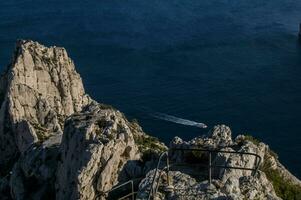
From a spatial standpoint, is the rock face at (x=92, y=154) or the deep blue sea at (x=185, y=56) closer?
the rock face at (x=92, y=154)

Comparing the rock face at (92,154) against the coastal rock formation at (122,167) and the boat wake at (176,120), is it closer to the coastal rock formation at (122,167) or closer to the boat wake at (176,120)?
the coastal rock formation at (122,167)

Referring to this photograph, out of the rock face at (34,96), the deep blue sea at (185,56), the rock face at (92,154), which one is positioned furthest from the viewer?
the deep blue sea at (185,56)

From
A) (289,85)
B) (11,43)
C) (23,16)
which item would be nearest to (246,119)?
(289,85)

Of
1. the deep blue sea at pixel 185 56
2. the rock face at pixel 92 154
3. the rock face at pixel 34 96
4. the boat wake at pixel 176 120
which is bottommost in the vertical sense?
the boat wake at pixel 176 120

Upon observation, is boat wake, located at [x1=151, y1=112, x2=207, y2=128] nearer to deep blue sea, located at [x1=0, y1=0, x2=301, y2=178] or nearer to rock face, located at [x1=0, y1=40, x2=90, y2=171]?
deep blue sea, located at [x1=0, y1=0, x2=301, y2=178]

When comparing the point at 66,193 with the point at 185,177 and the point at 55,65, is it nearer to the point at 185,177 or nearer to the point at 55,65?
the point at 185,177

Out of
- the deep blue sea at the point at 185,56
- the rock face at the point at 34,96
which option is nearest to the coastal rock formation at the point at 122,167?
the rock face at the point at 34,96

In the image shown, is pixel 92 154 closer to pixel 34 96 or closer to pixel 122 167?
pixel 122 167

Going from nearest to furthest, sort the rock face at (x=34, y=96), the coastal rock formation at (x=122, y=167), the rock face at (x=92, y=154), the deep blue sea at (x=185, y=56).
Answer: the coastal rock formation at (x=122, y=167), the rock face at (x=92, y=154), the rock face at (x=34, y=96), the deep blue sea at (x=185, y=56)
